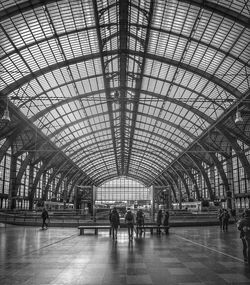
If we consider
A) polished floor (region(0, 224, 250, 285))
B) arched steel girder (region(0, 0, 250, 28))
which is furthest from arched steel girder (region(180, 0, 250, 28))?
polished floor (region(0, 224, 250, 285))

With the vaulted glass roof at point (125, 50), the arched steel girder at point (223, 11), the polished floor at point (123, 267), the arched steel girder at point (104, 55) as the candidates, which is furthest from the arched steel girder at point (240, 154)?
the polished floor at point (123, 267)

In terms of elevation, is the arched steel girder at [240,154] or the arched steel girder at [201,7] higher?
the arched steel girder at [201,7]

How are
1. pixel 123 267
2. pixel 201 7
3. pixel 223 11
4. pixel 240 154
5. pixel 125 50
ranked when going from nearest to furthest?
pixel 123 267 → pixel 223 11 → pixel 201 7 → pixel 125 50 → pixel 240 154

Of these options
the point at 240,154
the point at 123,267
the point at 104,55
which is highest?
the point at 104,55

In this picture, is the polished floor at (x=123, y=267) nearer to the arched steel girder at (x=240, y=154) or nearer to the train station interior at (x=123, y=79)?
the train station interior at (x=123, y=79)

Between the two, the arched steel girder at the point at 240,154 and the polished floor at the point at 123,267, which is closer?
the polished floor at the point at 123,267

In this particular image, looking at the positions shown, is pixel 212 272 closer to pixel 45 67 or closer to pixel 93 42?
pixel 93 42

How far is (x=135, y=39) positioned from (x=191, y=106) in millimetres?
13848

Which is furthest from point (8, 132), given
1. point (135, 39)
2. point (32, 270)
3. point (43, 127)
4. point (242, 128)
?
point (32, 270)

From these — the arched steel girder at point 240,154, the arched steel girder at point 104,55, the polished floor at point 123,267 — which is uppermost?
the arched steel girder at point 104,55

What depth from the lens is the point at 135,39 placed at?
113ft

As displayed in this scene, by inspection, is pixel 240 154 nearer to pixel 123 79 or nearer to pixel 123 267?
pixel 123 79

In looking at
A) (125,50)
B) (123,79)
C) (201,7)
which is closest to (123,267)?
(201,7)

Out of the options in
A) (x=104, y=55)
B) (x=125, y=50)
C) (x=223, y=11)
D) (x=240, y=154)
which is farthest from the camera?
(x=240, y=154)
